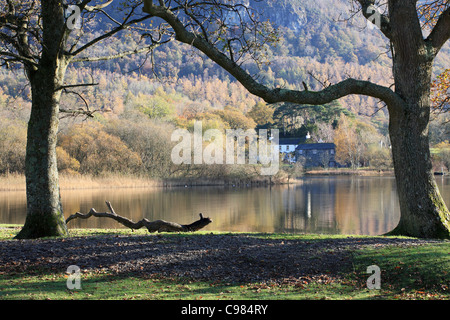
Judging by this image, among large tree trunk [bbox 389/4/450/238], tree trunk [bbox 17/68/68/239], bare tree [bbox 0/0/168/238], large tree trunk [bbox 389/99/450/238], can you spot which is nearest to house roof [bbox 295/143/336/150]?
large tree trunk [bbox 389/4/450/238]

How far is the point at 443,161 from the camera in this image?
2475 inches

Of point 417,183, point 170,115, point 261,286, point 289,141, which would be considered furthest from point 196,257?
point 289,141

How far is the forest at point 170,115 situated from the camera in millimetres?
16312

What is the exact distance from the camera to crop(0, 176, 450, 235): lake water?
759 inches

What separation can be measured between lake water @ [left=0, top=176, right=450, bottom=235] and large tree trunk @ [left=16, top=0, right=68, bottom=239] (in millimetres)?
8574

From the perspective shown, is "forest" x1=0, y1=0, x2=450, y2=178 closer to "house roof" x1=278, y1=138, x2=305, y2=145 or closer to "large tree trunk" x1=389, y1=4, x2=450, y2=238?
"large tree trunk" x1=389, y1=4, x2=450, y2=238

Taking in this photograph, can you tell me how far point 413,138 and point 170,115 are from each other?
6325 centimetres

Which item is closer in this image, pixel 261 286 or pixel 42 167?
pixel 261 286

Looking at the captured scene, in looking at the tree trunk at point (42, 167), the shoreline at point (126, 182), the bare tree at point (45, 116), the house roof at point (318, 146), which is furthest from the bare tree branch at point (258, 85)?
the house roof at point (318, 146)

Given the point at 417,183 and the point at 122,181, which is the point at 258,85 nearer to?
the point at 417,183

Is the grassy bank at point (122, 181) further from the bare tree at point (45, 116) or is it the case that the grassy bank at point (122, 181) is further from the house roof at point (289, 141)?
the house roof at point (289, 141)

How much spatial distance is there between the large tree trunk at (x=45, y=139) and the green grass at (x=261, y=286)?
3.08m

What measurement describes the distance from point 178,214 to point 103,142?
21.4 metres

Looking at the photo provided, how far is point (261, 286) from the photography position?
20.1 feet
